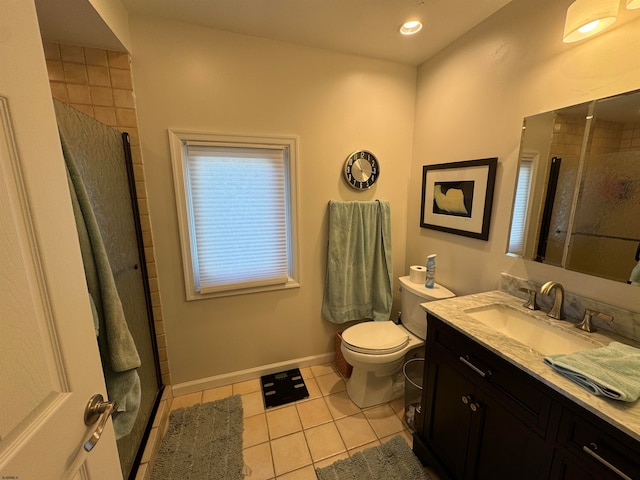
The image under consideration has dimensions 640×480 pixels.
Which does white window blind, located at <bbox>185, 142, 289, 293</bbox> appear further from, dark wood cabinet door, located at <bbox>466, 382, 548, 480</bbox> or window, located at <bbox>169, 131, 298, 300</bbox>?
dark wood cabinet door, located at <bbox>466, 382, 548, 480</bbox>

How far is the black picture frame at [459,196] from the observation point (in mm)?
1594

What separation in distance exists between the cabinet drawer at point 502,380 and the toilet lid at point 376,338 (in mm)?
479

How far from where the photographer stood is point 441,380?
52.2 inches

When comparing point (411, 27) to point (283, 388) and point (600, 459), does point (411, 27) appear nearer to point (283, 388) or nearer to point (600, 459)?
point (600, 459)

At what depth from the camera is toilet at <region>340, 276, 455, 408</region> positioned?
1.71 m

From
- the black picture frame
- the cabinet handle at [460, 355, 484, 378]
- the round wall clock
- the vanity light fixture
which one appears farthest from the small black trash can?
the vanity light fixture

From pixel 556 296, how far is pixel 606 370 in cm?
49

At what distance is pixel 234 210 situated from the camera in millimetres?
1863

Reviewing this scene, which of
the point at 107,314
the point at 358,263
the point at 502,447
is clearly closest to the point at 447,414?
the point at 502,447

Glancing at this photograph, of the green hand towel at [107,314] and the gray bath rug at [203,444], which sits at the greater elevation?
the green hand towel at [107,314]

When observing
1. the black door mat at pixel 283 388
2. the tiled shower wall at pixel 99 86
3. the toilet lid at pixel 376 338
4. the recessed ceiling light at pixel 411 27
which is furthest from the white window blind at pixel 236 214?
the recessed ceiling light at pixel 411 27

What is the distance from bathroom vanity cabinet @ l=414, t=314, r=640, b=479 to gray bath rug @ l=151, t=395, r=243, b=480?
107 cm

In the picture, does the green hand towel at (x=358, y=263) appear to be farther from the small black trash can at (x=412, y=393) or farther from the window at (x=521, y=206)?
the window at (x=521, y=206)

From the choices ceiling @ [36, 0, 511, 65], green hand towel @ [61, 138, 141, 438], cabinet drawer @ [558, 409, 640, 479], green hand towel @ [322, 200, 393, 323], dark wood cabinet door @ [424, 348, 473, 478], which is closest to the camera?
cabinet drawer @ [558, 409, 640, 479]
